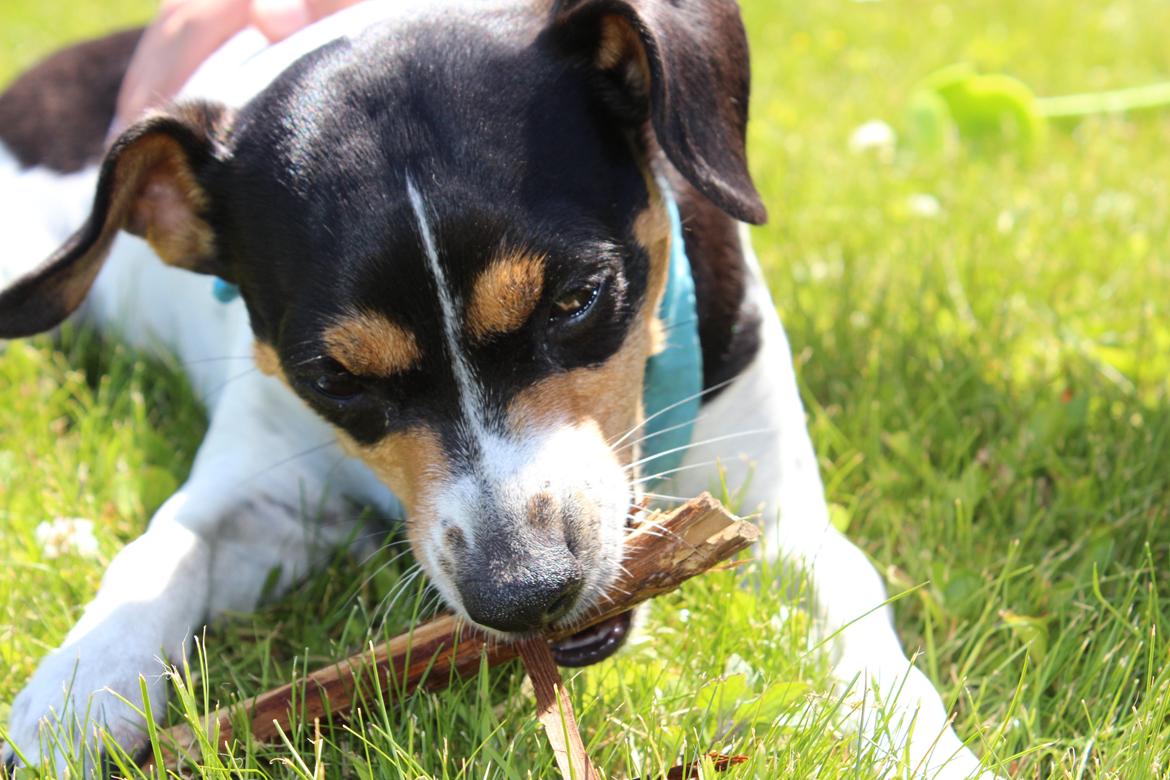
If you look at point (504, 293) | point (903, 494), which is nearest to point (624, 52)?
point (504, 293)

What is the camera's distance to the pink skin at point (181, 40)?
12.9 ft

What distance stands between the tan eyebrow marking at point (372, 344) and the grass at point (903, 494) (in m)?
0.60

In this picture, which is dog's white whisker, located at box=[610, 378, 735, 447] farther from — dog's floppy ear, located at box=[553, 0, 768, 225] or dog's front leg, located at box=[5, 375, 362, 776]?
dog's front leg, located at box=[5, 375, 362, 776]

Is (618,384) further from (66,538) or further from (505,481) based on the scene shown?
(66,538)

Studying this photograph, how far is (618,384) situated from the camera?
8.66 feet

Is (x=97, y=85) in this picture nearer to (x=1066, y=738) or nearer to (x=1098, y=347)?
(x=1098, y=347)

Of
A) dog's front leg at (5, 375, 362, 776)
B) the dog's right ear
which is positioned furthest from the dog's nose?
the dog's right ear

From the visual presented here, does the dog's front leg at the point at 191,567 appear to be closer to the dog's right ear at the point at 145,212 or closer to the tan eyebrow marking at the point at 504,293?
the dog's right ear at the point at 145,212

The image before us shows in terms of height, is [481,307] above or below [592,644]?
above

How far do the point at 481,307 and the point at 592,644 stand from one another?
26.8 inches

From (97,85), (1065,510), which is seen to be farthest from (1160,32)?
(97,85)

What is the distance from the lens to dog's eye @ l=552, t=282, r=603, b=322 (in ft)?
8.09

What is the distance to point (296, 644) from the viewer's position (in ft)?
9.16

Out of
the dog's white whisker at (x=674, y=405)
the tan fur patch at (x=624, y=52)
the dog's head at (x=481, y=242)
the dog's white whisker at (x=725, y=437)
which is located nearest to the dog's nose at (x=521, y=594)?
the dog's head at (x=481, y=242)
